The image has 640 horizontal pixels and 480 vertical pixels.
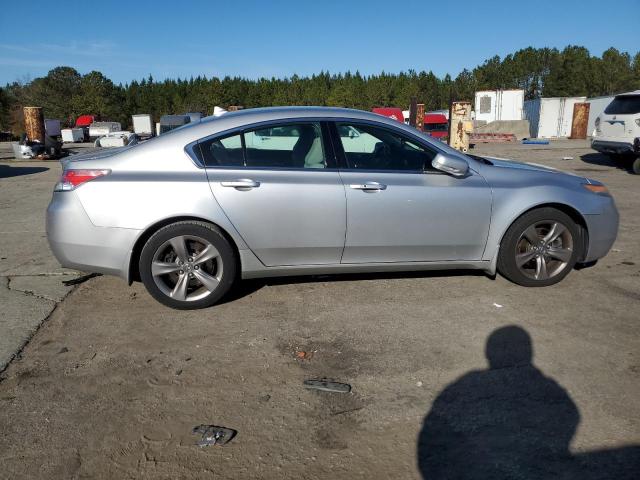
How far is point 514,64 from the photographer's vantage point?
90625 millimetres

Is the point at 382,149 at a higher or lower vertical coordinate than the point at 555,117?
lower

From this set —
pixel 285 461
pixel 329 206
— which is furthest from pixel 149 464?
pixel 329 206

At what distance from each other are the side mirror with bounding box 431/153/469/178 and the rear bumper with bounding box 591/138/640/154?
401 inches

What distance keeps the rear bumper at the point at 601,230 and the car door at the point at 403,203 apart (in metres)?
1.04

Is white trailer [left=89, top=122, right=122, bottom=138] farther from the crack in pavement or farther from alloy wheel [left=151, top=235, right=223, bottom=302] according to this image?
alloy wheel [left=151, top=235, right=223, bottom=302]

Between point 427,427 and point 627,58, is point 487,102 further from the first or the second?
point 627,58

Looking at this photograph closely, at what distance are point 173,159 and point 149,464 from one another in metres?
2.32

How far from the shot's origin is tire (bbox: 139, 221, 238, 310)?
3854 millimetres

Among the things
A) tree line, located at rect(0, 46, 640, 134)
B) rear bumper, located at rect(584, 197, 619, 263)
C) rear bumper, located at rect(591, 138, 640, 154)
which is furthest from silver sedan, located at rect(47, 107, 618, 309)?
tree line, located at rect(0, 46, 640, 134)

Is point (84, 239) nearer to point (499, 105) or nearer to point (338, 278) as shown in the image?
point (338, 278)

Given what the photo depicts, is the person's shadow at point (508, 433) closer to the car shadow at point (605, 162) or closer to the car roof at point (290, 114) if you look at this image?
the car roof at point (290, 114)

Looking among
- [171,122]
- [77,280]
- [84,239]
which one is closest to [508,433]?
[84,239]

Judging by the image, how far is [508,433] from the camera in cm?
244

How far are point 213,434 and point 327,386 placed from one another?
28.7 inches
